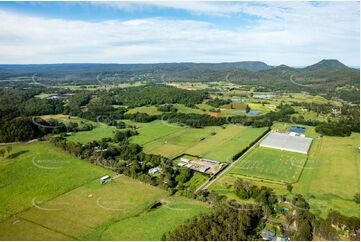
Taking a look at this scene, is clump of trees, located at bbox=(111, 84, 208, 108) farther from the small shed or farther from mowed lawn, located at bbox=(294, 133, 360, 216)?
the small shed

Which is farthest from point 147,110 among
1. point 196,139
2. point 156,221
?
point 156,221

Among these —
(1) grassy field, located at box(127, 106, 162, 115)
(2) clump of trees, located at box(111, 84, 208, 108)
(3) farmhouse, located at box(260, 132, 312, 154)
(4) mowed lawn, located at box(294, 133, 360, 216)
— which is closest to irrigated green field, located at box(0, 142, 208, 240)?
(4) mowed lawn, located at box(294, 133, 360, 216)

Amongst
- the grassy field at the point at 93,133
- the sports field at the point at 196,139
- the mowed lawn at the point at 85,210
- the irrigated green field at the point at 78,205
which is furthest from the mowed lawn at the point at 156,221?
the grassy field at the point at 93,133

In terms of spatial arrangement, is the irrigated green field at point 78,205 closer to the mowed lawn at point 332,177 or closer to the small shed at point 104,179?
the small shed at point 104,179

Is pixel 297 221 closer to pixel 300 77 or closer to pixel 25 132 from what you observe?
pixel 25 132

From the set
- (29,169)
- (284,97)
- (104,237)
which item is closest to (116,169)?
(29,169)

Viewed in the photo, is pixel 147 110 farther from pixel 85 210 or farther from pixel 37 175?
pixel 85 210
